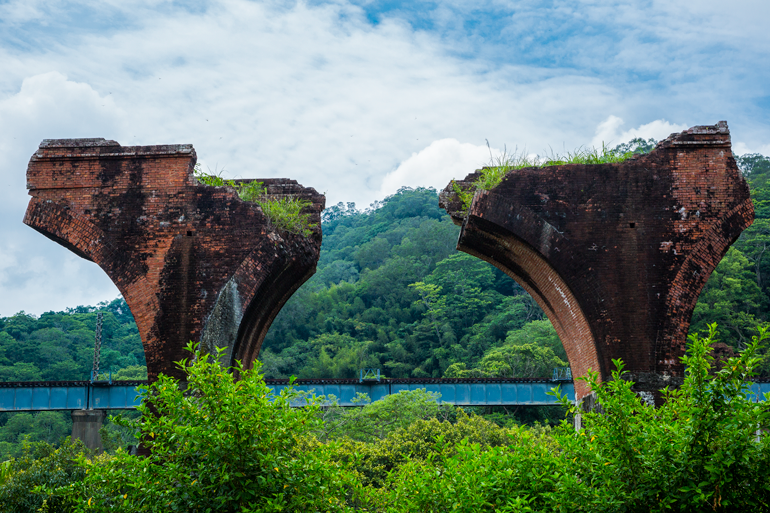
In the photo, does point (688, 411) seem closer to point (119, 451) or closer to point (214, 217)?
point (119, 451)

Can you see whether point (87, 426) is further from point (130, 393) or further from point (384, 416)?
point (384, 416)

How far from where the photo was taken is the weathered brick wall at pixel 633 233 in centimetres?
927

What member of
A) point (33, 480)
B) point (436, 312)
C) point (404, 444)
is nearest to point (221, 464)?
point (33, 480)

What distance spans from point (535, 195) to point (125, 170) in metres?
5.99

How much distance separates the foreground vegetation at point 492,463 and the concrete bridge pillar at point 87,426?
75.7ft

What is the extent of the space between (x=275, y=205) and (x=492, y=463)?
5.67 m

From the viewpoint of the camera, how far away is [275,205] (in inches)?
400

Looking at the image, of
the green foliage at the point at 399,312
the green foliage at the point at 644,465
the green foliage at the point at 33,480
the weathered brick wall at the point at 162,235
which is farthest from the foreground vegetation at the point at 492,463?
A: the green foliage at the point at 399,312

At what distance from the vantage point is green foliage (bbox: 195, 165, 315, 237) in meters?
10.1

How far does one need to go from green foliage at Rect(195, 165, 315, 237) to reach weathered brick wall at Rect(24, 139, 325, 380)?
0.17 m

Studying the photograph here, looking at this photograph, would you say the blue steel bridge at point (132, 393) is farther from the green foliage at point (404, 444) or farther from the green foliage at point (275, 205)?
the green foliage at point (275, 205)

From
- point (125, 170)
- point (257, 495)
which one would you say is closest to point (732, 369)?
point (257, 495)

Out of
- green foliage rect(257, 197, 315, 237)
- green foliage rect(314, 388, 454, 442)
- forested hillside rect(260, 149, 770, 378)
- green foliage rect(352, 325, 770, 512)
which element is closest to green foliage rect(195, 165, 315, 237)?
green foliage rect(257, 197, 315, 237)

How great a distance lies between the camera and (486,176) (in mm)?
10055
